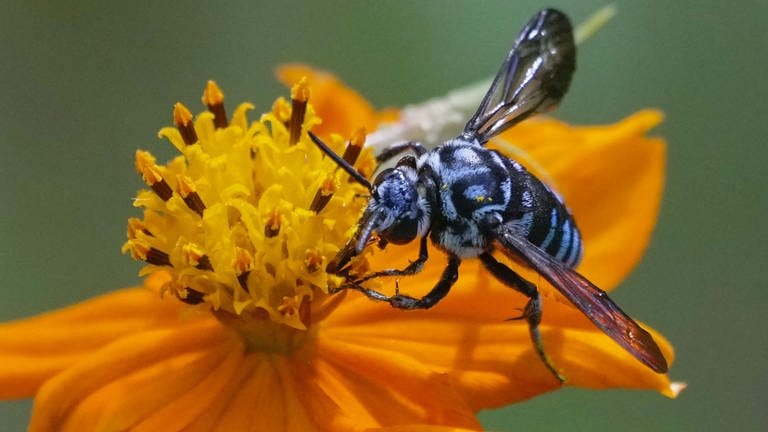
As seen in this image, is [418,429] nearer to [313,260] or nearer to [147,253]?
[313,260]

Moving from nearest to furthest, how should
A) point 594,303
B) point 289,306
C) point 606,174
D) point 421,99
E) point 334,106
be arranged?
point 594,303
point 289,306
point 606,174
point 334,106
point 421,99

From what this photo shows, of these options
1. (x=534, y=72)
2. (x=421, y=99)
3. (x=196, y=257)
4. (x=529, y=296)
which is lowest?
(x=529, y=296)

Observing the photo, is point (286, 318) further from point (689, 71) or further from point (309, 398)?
point (689, 71)

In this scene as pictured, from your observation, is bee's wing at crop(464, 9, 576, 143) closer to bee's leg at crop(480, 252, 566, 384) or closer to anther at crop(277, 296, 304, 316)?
bee's leg at crop(480, 252, 566, 384)

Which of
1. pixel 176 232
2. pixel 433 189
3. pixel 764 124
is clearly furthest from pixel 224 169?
pixel 764 124

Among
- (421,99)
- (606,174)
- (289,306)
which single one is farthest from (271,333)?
(421,99)

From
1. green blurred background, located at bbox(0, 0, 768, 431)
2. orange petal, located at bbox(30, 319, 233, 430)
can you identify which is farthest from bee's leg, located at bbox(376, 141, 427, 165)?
green blurred background, located at bbox(0, 0, 768, 431)
